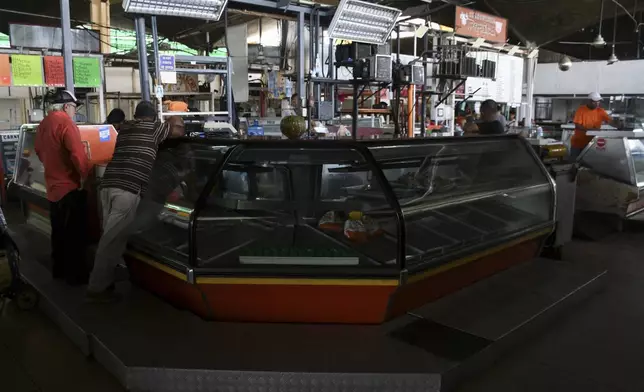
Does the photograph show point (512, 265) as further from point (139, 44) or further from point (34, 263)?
point (139, 44)

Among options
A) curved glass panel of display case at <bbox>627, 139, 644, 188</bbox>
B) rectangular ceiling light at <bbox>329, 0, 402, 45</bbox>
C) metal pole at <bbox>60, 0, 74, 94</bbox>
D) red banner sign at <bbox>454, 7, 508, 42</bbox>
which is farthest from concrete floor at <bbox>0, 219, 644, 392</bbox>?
red banner sign at <bbox>454, 7, 508, 42</bbox>

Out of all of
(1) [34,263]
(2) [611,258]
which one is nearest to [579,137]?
(2) [611,258]

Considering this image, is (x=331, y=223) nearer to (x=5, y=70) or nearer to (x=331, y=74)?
(x=331, y=74)

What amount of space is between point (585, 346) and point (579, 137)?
207 inches

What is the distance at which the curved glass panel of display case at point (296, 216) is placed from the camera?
2.95m

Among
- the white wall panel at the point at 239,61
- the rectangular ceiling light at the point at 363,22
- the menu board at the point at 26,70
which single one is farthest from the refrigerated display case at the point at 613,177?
the menu board at the point at 26,70

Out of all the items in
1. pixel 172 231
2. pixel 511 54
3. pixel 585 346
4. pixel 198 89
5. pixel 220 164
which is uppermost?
pixel 511 54

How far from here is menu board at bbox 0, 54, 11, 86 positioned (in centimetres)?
606

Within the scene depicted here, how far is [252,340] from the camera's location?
9.51ft

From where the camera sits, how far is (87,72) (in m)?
6.54

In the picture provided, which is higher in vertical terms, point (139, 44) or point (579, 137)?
point (139, 44)

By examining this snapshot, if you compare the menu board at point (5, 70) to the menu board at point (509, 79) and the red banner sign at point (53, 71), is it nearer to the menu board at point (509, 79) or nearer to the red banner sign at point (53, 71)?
the red banner sign at point (53, 71)

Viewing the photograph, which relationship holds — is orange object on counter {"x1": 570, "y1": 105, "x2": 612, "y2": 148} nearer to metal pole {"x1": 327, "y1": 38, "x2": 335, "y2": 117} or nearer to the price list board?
metal pole {"x1": 327, "y1": 38, "x2": 335, "y2": 117}

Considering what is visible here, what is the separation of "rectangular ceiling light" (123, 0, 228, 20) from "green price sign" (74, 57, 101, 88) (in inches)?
73.7
